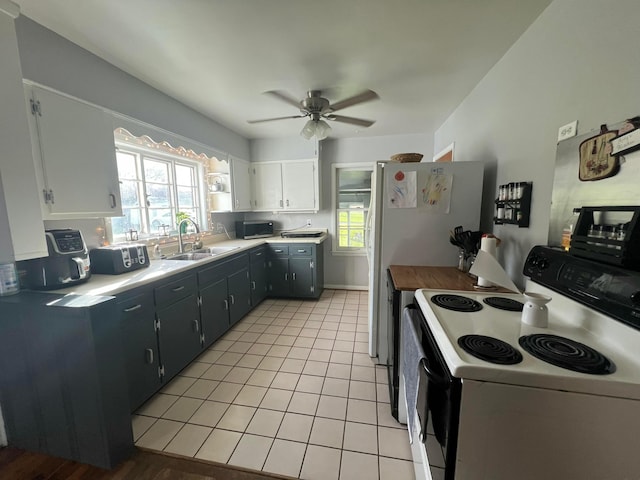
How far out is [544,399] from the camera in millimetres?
684

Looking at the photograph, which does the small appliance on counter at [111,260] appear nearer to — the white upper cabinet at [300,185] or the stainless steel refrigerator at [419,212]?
the stainless steel refrigerator at [419,212]

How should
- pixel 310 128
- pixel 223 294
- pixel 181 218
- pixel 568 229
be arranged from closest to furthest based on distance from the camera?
pixel 568 229
pixel 310 128
pixel 223 294
pixel 181 218

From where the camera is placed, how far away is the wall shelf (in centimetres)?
153

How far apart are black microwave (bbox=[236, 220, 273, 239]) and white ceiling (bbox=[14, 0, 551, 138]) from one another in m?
1.77

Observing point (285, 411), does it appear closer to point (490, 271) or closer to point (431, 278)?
point (431, 278)

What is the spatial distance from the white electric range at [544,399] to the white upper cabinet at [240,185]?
3.31 metres

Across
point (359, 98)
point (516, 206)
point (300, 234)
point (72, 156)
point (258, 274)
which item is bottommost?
point (258, 274)

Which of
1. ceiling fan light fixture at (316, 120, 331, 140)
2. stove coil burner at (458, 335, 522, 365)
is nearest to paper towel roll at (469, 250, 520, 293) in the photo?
stove coil burner at (458, 335, 522, 365)

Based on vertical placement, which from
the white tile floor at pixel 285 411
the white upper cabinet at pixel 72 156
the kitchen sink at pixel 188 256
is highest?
the white upper cabinet at pixel 72 156

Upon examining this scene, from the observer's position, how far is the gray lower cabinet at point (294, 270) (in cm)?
377

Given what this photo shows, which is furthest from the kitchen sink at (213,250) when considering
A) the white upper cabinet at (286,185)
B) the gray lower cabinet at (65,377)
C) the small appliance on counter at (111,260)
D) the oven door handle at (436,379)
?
the oven door handle at (436,379)

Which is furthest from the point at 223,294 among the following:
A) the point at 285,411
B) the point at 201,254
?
the point at 285,411

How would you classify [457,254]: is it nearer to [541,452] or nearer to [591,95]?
[591,95]

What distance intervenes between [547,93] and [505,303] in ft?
3.66
